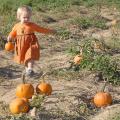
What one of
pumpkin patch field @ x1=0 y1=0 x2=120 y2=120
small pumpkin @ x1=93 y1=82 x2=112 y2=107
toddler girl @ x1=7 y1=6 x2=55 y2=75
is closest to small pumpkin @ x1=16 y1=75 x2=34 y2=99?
pumpkin patch field @ x1=0 y1=0 x2=120 y2=120

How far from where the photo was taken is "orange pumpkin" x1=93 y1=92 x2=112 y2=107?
23.8 ft

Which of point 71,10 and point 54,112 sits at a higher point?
point 71,10

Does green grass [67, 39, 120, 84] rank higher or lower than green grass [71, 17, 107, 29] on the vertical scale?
lower

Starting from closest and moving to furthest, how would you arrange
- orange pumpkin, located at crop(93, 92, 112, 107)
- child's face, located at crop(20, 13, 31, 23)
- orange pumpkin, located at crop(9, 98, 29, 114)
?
1. orange pumpkin, located at crop(9, 98, 29, 114)
2. orange pumpkin, located at crop(93, 92, 112, 107)
3. child's face, located at crop(20, 13, 31, 23)

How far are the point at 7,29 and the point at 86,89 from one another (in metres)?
4.24

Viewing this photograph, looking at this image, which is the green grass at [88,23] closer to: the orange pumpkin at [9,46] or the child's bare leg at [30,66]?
the orange pumpkin at [9,46]

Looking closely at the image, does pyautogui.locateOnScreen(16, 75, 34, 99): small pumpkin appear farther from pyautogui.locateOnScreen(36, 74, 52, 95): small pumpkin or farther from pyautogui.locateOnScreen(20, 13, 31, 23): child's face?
pyautogui.locateOnScreen(20, 13, 31, 23): child's face

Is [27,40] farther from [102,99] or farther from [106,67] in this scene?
[102,99]

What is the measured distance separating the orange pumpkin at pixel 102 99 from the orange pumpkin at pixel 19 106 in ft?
3.08

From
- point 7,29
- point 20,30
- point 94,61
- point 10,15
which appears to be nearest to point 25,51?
point 20,30

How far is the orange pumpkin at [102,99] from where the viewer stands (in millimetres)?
7254

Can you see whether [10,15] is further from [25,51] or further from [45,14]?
[25,51]

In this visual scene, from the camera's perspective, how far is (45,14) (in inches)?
553

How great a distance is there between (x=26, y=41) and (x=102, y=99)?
6.70 feet
